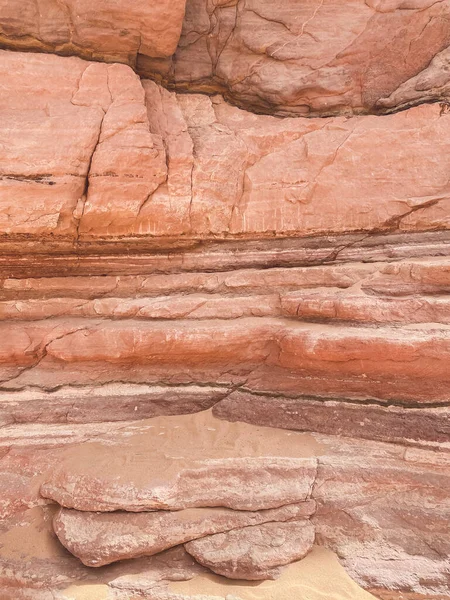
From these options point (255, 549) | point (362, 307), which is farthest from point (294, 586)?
point (362, 307)

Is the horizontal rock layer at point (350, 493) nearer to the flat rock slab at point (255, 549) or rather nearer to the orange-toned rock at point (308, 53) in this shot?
the flat rock slab at point (255, 549)

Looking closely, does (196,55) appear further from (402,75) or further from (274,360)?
(274,360)

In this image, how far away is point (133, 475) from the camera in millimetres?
2820

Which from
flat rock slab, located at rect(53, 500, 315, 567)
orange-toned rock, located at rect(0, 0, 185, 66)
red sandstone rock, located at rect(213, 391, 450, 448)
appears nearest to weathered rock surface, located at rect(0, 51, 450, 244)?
orange-toned rock, located at rect(0, 0, 185, 66)

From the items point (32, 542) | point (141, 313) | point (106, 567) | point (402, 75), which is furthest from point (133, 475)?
point (402, 75)

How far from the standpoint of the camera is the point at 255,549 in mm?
2594

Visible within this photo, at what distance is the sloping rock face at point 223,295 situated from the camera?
2.70m

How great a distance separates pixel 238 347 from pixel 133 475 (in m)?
1.23

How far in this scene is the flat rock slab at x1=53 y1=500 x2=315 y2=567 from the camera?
102 inches

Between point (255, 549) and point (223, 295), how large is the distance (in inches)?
74.8

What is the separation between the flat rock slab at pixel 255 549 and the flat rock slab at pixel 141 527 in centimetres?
4

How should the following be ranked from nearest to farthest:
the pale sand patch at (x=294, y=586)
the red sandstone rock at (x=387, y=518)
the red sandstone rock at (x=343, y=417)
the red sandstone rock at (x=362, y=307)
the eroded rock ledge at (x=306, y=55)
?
1. the pale sand patch at (x=294, y=586)
2. the red sandstone rock at (x=387, y=518)
3. the red sandstone rock at (x=343, y=417)
4. the red sandstone rock at (x=362, y=307)
5. the eroded rock ledge at (x=306, y=55)

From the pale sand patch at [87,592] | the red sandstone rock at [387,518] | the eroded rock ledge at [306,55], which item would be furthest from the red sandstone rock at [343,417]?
the eroded rock ledge at [306,55]

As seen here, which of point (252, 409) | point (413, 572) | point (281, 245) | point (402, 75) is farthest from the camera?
point (402, 75)
